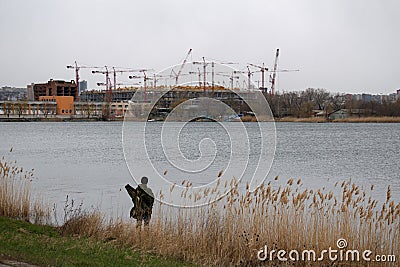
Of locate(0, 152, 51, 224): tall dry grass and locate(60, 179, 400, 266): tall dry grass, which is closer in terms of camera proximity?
locate(60, 179, 400, 266): tall dry grass

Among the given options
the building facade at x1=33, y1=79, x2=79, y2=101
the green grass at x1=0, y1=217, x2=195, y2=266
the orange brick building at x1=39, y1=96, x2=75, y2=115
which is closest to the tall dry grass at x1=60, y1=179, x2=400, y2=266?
the green grass at x1=0, y1=217, x2=195, y2=266

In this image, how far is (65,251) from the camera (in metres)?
9.88

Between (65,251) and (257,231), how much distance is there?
166 inches

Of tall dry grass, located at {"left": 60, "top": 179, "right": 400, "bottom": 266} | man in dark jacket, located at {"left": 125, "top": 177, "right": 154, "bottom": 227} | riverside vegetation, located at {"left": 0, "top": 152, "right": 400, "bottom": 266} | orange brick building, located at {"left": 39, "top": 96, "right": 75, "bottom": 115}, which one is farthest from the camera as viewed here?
orange brick building, located at {"left": 39, "top": 96, "right": 75, "bottom": 115}

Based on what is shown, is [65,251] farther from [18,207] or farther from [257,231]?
[18,207]

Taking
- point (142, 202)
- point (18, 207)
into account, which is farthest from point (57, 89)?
point (142, 202)

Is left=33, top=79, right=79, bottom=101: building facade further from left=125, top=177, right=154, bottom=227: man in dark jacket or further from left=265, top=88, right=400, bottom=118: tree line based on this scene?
left=125, top=177, right=154, bottom=227: man in dark jacket

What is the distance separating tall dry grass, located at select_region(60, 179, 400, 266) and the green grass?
2.19 feet

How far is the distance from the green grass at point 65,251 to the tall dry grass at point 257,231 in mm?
668

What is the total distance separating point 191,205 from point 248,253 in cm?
363

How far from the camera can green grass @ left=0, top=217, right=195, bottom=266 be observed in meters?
9.08

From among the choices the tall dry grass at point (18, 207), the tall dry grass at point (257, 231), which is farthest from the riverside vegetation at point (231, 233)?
the tall dry grass at point (18, 207)

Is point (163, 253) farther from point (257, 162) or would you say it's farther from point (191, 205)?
point (257, 162)

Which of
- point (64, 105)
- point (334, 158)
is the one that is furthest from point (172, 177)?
point (64, 105)
